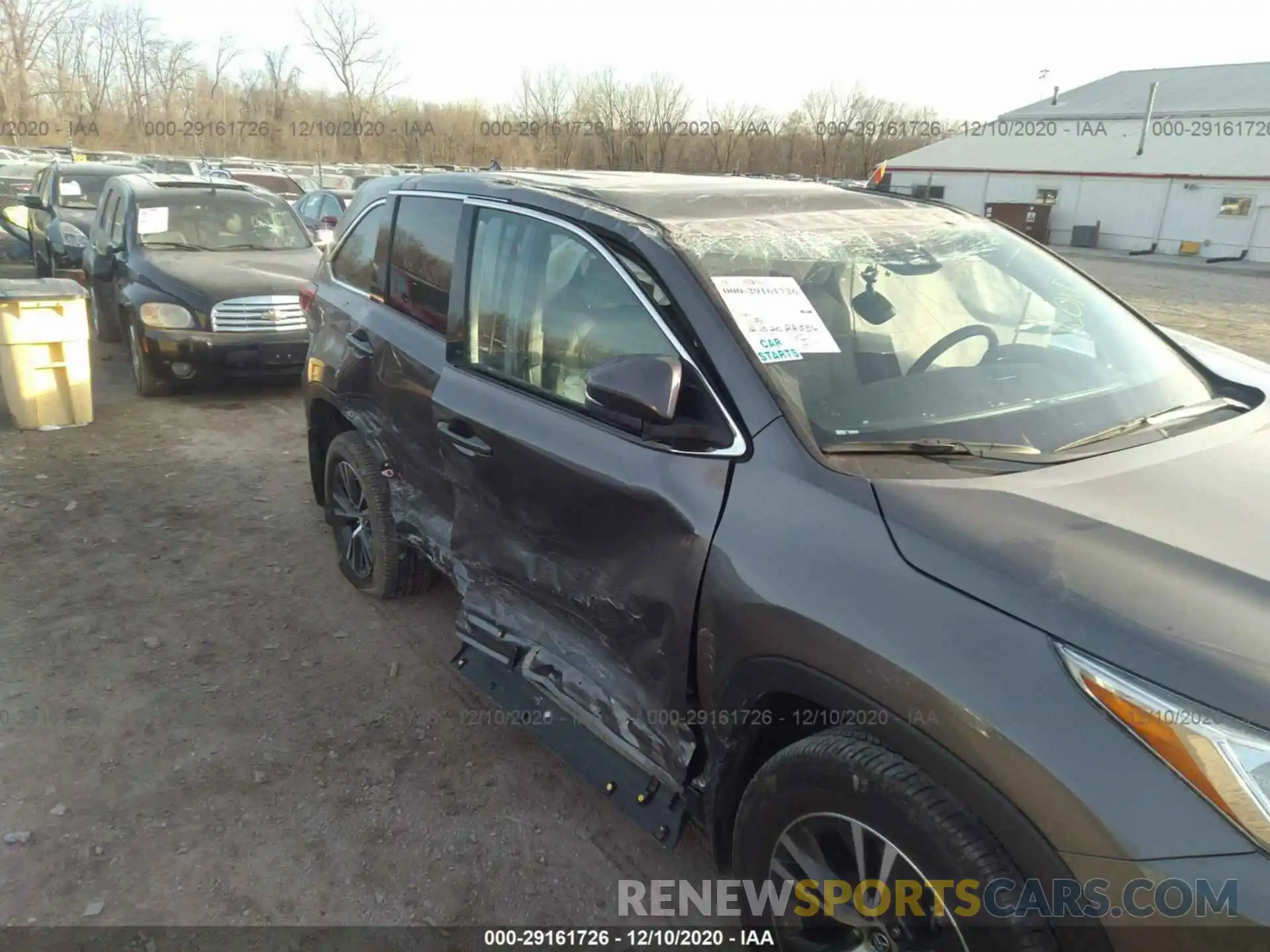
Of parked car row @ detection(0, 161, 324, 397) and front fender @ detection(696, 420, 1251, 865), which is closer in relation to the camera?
front fender @ detection(696, 420, 1251, 865)

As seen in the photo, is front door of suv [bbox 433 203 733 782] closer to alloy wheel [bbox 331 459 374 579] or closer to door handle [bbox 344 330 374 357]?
door handle [bbox 344 330 374 357]

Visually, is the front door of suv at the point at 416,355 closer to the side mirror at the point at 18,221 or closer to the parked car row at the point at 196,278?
the parked car row at the point at 196,278

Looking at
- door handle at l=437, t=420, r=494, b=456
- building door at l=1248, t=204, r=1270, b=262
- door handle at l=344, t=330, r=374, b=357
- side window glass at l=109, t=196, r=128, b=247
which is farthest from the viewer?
building door at l=1248, t=204, r=1270, b=262

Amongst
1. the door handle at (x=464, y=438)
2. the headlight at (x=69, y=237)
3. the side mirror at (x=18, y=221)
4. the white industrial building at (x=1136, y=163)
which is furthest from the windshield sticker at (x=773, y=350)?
the white industrial building at (x=1136, y=163)

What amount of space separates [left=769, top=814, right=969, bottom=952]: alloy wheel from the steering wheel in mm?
1213

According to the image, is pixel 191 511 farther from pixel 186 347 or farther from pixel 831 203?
pixel 831 203

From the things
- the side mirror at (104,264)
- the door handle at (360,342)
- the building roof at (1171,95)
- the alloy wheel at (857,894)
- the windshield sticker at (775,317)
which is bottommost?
the alloy wheel at (857,894)

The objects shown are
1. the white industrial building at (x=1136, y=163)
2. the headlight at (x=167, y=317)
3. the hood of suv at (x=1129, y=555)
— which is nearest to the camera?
the hood of suv at (x=1129, y=555)

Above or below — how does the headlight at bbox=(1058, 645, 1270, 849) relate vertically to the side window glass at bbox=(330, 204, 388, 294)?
below

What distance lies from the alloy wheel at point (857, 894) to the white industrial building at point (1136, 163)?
111 feet

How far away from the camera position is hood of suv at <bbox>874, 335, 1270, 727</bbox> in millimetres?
1480

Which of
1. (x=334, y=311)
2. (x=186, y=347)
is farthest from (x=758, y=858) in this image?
(x=186, y=347)

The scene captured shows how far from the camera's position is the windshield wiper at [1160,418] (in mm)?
2221

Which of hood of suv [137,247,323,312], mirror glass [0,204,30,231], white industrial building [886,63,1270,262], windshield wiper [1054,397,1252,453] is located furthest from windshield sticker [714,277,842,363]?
white industrial building [886,63,1270,262]
